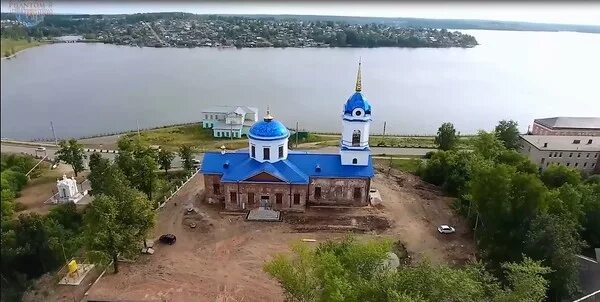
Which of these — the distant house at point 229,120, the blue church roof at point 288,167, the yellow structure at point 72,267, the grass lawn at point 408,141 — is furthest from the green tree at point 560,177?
the distant house at point 229,120

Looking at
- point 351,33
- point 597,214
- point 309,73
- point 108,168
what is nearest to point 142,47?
point 309,73

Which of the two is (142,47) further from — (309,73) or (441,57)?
(441,57)

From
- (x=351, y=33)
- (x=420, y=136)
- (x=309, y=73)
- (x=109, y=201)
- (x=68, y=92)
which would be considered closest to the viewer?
(x=109, y=201)

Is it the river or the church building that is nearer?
the church building

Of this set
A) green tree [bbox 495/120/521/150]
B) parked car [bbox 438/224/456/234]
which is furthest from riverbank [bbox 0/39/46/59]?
green tree [bbox 495/120/521/150]

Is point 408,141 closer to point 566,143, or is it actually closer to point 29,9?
point 566,143

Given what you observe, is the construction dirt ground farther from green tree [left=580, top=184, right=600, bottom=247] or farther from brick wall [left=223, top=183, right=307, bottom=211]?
green tree [left=580, top=184, right=600, bottom=247]
